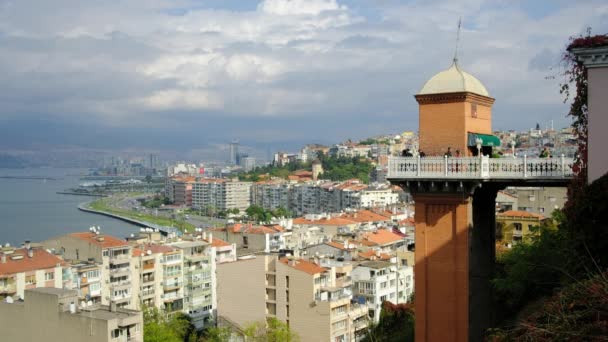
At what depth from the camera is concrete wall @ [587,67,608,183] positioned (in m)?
7.73

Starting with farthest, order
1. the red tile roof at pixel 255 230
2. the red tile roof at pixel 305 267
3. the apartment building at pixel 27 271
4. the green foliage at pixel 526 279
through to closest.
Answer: the red tile roof at pixel 255 230
the apartment building at pixel 27 271
the red tile roof at pixel 305 267
the green foliage at pixel 526 279

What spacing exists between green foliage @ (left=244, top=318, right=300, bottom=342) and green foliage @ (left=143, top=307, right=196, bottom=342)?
1.83 m

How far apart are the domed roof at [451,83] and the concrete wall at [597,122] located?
1951mm

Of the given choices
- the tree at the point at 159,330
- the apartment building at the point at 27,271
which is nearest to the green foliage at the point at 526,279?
the tree at the point at 159,330

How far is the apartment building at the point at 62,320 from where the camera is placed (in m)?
15.3

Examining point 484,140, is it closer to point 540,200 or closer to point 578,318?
point 578,318

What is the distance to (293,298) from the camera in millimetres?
20328

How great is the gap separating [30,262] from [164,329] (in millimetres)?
6962

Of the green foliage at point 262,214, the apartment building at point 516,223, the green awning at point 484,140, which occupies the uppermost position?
the green awning at point 484,140

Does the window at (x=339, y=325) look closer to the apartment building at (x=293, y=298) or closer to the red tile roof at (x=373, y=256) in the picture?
the apartment building at (x=293, y=298)

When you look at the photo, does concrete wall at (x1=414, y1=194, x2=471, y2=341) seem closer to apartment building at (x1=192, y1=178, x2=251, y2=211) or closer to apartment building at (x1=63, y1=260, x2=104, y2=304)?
apartment building at (x1=63, y1=260, x2=104, y2=304)

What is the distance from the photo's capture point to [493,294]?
10562 mm

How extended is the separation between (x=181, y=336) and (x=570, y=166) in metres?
14.4

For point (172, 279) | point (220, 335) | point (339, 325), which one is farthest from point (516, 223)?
point (172, 279)
